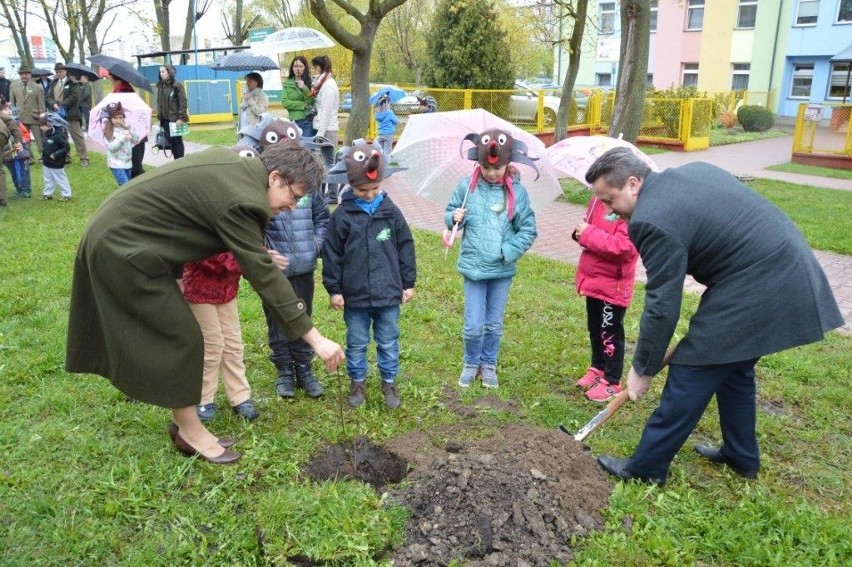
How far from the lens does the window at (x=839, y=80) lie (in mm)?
26078

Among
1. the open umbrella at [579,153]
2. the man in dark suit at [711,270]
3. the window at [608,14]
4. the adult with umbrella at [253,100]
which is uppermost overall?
the window at [608,14]

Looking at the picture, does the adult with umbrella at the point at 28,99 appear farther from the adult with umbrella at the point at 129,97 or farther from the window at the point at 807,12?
the window at the point at 807,12

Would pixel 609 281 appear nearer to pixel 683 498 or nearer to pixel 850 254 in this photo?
pixel 683 498

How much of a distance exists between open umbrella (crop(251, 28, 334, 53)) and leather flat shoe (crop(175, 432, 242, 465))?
11241 mm

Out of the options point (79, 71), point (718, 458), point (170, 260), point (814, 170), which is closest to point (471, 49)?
point (814, 170)

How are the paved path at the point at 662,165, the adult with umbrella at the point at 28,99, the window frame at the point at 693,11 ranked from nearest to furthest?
the paved path at the point at 662,165, the adult with umbrella at the point at 28,99, the window frame at the point at 693,11

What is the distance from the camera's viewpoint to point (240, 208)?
2818 millimetres

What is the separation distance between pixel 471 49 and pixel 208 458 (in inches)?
770

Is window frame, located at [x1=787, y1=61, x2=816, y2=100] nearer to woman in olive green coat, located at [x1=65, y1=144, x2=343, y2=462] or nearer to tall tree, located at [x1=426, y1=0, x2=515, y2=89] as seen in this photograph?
tall tree, located at [x1=426, y1=0, x2=515, y2=89]

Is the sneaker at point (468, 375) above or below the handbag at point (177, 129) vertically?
below

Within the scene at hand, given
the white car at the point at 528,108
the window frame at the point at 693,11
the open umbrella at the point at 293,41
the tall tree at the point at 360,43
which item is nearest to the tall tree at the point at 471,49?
the white car at the point at 528,108

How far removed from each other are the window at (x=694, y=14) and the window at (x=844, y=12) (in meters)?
5.19

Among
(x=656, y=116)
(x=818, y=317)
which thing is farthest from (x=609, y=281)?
(x=656, y=116)

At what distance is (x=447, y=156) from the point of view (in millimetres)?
4590
